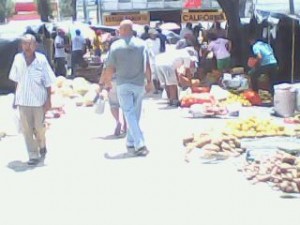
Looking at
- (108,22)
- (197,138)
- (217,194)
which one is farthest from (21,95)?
(108,22)

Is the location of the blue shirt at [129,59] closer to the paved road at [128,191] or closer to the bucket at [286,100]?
the paved road at [128,191]

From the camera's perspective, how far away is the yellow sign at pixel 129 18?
150 feet

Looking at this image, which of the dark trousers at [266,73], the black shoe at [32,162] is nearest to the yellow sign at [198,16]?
the dark trousers at [266,73]

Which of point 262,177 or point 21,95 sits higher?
point 21,95

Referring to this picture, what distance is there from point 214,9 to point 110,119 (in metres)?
33.1

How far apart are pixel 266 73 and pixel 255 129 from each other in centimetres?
639

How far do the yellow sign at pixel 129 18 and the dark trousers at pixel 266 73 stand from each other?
2766 cm

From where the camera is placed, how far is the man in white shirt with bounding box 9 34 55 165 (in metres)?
9.92

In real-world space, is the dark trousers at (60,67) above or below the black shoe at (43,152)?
below

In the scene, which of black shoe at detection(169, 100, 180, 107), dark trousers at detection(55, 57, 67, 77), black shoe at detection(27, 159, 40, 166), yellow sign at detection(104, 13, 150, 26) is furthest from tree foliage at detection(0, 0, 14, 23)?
black shoe at detection(27, 159, 40, 166)

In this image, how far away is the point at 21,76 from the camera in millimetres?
9953

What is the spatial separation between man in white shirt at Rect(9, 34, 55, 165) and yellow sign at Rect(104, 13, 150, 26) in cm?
3546

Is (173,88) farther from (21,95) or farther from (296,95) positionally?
(21,95)

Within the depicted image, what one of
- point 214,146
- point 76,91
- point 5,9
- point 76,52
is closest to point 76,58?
point 76,52
